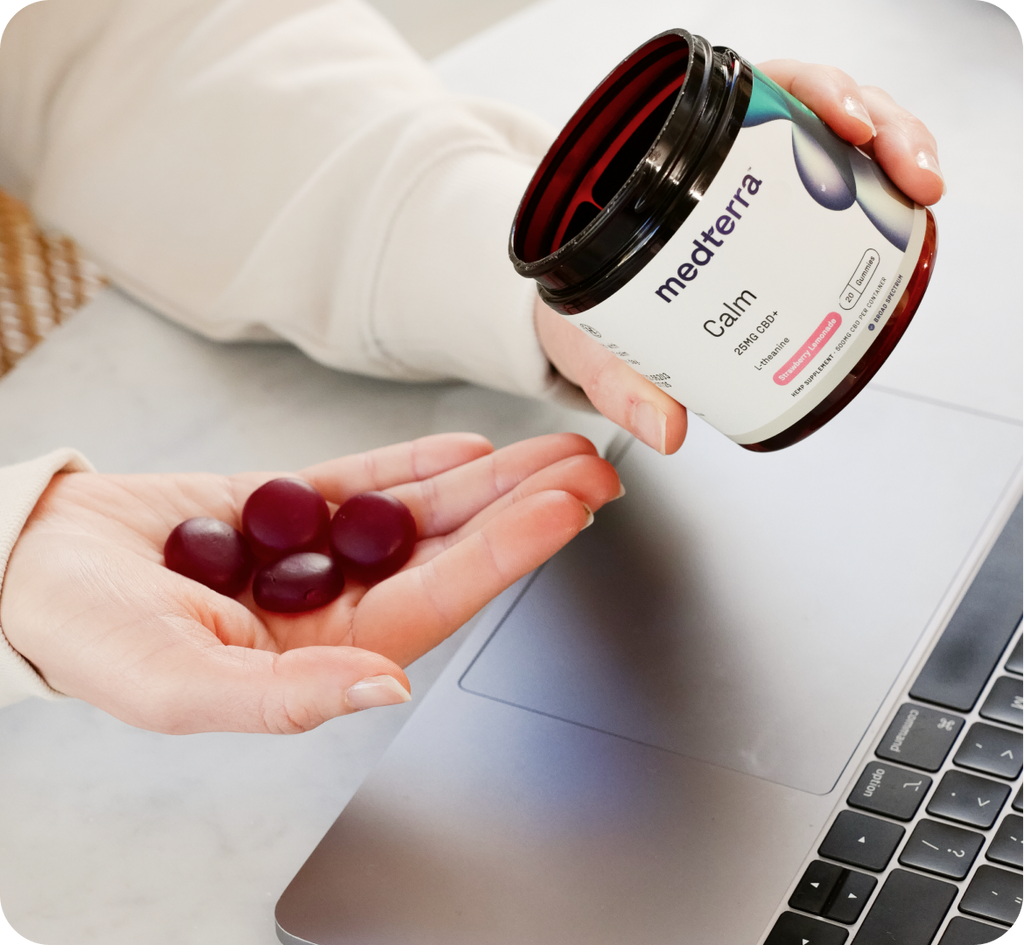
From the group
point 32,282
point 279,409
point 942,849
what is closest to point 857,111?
point 942,849

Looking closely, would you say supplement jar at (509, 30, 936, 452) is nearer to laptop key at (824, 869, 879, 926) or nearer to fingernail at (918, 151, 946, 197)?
fingernail at (918, 151, 946, 197)

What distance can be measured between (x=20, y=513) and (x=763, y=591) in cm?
44

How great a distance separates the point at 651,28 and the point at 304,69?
15.2 inches

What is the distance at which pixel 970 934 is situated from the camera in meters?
0.42

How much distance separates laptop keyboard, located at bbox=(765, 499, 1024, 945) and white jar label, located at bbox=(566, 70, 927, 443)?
158 mm

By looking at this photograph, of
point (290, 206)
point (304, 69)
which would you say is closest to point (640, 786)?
point (290, 206)

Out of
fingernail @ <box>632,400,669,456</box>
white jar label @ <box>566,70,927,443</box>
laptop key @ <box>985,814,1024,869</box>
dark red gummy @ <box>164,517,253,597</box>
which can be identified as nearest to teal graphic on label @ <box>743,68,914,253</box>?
white jar label @ <box>566,70,927,443</box>

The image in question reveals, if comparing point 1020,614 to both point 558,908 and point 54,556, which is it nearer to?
point 558,908

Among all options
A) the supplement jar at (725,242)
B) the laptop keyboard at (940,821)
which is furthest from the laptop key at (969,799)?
the supplement jar at (725,242)

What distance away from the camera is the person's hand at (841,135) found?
504 millimetres

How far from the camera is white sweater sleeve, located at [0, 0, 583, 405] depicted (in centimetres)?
77

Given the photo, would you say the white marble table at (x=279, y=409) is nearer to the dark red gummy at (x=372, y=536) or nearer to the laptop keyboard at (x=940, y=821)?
the dark red gummy at (x=372, y=536)

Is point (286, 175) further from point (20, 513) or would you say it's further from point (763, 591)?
point (763, 591)

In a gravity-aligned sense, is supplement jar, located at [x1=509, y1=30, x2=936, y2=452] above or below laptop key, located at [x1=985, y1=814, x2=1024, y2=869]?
above
